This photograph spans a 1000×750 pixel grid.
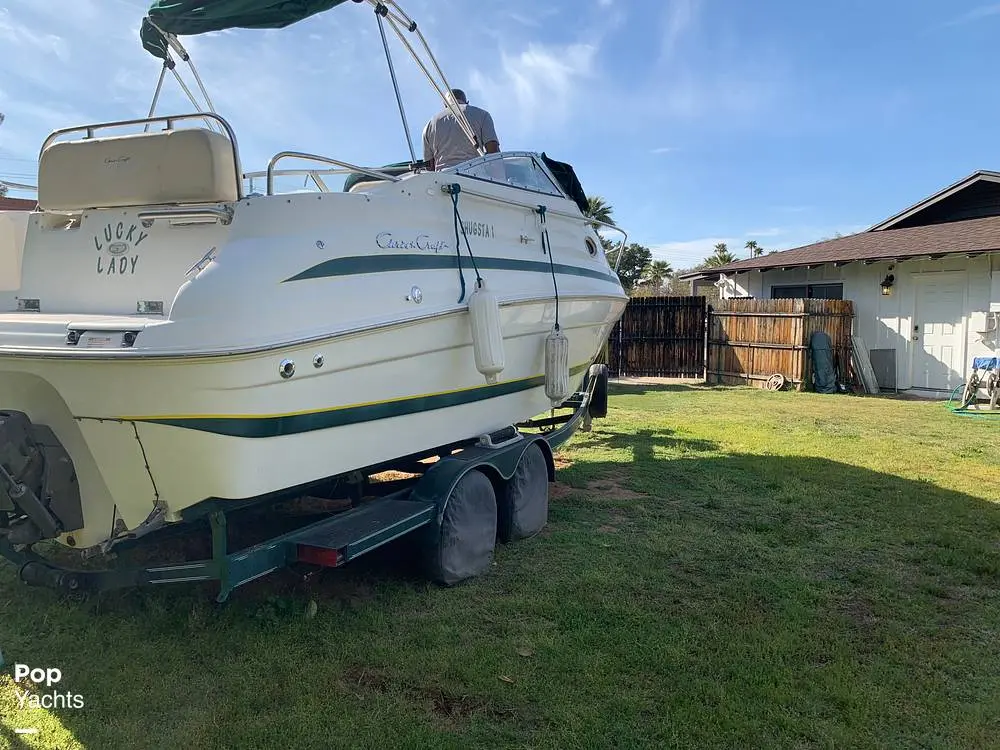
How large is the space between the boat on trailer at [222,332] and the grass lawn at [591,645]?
470 millimetres

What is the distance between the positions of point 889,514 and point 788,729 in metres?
3.46

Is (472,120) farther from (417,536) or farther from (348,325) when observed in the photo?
(417,536)

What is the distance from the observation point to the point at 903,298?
44.9ft

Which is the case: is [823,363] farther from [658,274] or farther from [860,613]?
[658,274]

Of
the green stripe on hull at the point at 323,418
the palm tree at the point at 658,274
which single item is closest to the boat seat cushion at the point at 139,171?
the green stripe on hull at the point at 323,418

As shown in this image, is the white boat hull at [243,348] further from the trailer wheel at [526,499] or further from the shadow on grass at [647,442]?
the shadow on grass at [647,442]

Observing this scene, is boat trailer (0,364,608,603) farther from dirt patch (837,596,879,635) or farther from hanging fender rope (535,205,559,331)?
dirt patch (837,596,879,635)

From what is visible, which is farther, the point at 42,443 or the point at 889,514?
the point at 889,514

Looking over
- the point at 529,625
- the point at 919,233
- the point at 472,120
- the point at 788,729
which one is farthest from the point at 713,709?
the point at 919,233

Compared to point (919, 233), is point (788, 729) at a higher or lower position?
lower

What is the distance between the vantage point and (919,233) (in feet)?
48.6

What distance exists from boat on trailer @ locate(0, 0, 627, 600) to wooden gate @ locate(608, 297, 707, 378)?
1232 cm

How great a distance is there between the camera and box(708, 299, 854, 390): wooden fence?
547 inches

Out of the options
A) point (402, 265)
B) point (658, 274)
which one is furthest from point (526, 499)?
point (658, 274)
